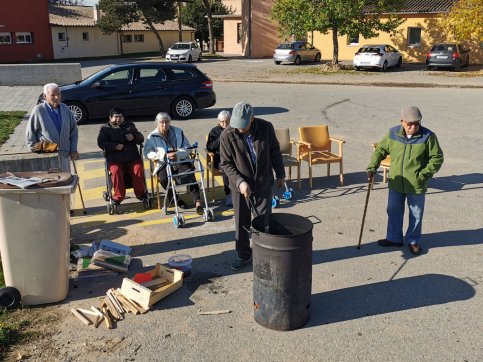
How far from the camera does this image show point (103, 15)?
1940 inches

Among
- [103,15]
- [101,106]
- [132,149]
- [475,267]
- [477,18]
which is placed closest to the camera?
[475,267]

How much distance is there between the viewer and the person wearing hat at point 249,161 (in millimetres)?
5273

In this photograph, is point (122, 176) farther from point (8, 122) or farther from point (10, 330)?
point (8, 122)

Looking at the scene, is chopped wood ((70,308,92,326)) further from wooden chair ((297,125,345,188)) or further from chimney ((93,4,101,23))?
chimney ((93,4,101,23))

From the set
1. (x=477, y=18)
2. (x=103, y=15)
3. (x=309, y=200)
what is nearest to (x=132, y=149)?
(x=309, y=200)

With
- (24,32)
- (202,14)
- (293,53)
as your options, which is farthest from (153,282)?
(202,14)

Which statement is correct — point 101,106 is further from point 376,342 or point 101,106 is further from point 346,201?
point 376,342

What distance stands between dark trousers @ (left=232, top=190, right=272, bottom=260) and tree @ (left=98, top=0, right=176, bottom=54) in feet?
144

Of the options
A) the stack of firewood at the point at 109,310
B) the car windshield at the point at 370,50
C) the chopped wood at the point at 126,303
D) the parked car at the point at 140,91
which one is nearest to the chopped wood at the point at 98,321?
the stack of firewood at the point at 109,310

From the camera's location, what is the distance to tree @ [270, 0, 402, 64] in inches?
1045

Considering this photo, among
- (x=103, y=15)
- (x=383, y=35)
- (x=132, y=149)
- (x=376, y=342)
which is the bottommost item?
(x=376, y=342)

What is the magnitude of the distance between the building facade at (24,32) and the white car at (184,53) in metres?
11.9

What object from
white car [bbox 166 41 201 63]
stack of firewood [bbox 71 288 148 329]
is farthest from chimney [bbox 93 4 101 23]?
stack of firewood [bbox 71 288 148 329]

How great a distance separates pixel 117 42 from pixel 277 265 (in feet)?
177
